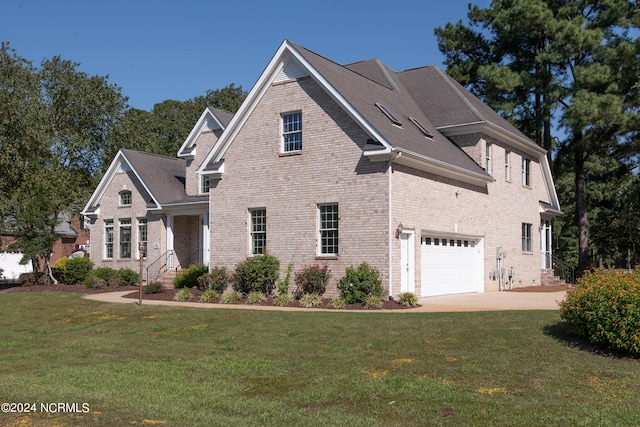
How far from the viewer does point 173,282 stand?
27.7 metres

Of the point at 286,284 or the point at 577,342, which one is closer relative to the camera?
the point at 577,342

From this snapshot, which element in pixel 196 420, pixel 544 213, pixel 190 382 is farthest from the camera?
pixel 544 213

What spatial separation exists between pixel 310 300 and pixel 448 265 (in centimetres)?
628

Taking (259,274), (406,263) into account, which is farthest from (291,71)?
(406,263)

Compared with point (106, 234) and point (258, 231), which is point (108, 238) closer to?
point (106, 234)

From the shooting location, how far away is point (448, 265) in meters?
22.9

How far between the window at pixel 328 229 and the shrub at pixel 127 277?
42.8 feet

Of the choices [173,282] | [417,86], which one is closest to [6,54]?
[173,282]

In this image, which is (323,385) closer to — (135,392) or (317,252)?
(135,392)

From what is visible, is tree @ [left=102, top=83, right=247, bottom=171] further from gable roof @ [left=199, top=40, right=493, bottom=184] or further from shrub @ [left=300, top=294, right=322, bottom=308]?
shrub @ [left=300, top=294, right=322, bottom=308]

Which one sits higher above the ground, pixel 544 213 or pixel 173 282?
pixel 544 213

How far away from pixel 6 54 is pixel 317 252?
2491 cm

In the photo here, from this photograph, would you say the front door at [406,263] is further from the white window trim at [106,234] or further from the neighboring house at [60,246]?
Result: the neighboring house at [60,246]

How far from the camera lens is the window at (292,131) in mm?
21578
